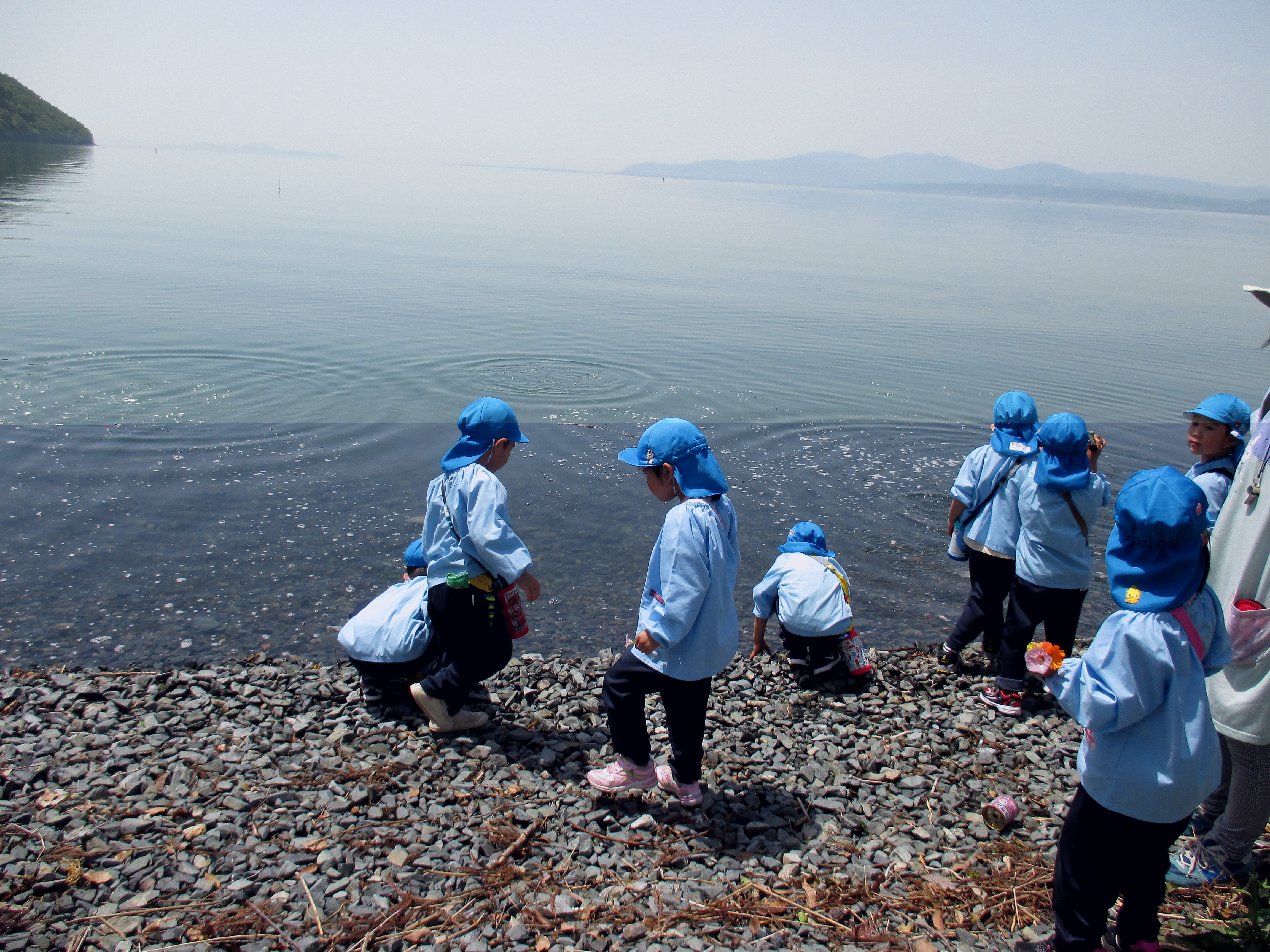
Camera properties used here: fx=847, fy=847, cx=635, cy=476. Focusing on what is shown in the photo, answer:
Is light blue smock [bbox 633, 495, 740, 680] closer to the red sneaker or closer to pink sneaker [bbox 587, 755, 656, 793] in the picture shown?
pink sneaker [bbox 587, 755, 656, 793]

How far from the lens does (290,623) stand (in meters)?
7.68

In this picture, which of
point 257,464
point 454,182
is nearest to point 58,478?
point 257,464

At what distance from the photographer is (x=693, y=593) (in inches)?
167

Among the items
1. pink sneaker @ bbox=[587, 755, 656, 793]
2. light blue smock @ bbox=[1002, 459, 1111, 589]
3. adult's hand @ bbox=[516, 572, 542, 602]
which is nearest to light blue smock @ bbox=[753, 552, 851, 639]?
light blue smock @ bbox=[1002, 459, 1111, 589]

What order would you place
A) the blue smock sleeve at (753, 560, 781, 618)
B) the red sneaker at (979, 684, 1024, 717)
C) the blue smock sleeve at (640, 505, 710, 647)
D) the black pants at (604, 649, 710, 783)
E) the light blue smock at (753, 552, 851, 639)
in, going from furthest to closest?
the blue smock sleeve at (753, 560, 781, 618) < the light blue smock at (753, 552, 851, 639) < the red sneaker at (979, 684, 1024, 717) < the black pants at (604, 649, 710, 783) < the blue smock sleeve at (640, 505, 710, 647)

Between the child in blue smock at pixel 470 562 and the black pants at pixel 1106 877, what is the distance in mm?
2856

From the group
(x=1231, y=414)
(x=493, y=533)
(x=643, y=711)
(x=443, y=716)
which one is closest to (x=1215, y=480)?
(x=1231, y=414)

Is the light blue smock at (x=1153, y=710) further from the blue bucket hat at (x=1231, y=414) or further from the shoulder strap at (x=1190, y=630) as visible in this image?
the blue bucket hat at (x=1231, y=414)

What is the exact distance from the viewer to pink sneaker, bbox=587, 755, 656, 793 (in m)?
4.73

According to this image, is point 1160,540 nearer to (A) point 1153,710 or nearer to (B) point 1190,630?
(B) point 1190,630

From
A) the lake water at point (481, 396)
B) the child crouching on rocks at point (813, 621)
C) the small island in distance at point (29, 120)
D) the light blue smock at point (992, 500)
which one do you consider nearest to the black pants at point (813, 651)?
the child crouching on rocks at point (813, 621)

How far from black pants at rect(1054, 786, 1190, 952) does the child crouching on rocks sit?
2879 mm

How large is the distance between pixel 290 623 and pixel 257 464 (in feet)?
14.3

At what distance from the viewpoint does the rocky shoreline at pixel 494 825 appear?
12.1ft
